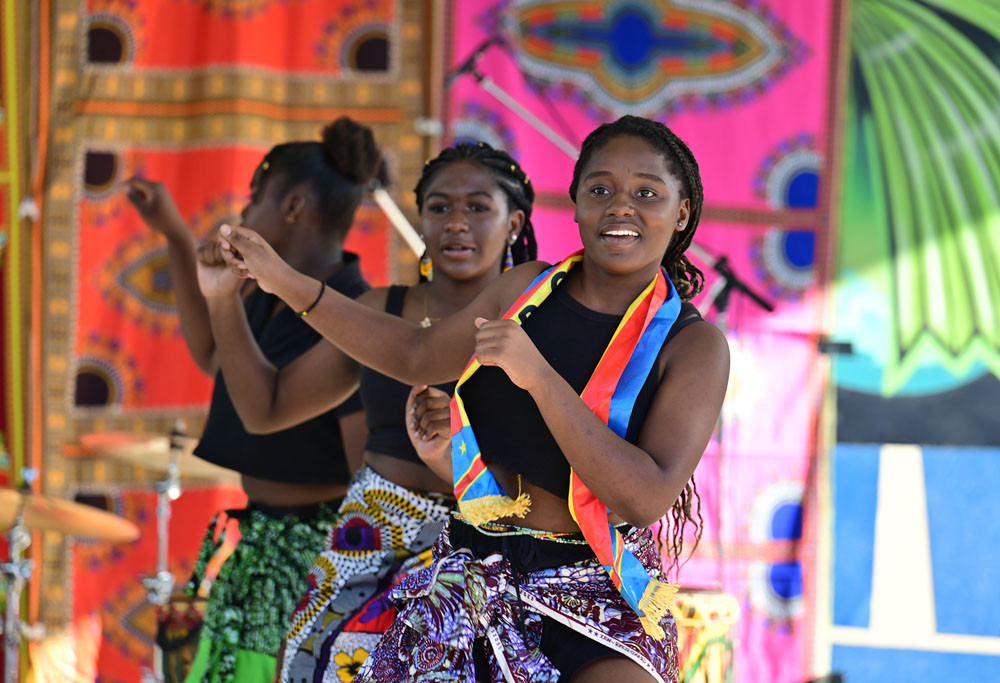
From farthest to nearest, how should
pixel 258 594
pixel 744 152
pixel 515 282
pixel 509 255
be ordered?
1. pixel 744 152
2. pixel 258 594
3. pixel 509 255
4. pixel 515 282

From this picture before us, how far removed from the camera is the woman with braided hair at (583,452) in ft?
5.21

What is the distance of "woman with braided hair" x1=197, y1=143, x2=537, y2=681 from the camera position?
2254mm

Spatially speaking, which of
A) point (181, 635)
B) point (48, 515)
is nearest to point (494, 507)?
point (181, 635)

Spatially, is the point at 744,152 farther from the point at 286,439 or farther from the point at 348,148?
the point at 286,439

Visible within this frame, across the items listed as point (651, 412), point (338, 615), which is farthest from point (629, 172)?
point (338, 615)

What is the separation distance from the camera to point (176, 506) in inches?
181

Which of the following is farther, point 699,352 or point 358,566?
point 358,566

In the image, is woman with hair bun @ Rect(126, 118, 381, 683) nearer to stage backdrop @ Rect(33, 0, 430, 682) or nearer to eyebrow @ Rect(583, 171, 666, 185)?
eyebrow @ Rect(583, 171, 666, 185)

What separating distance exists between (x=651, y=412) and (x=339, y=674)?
90 cm

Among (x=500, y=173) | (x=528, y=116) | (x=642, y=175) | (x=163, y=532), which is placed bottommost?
(x=163, y=532)

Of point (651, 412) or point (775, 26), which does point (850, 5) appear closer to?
point (775, 26)

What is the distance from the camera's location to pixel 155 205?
2.96m

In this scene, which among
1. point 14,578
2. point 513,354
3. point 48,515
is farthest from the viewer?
point 14,578

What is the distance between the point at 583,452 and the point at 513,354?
6.4 inches
